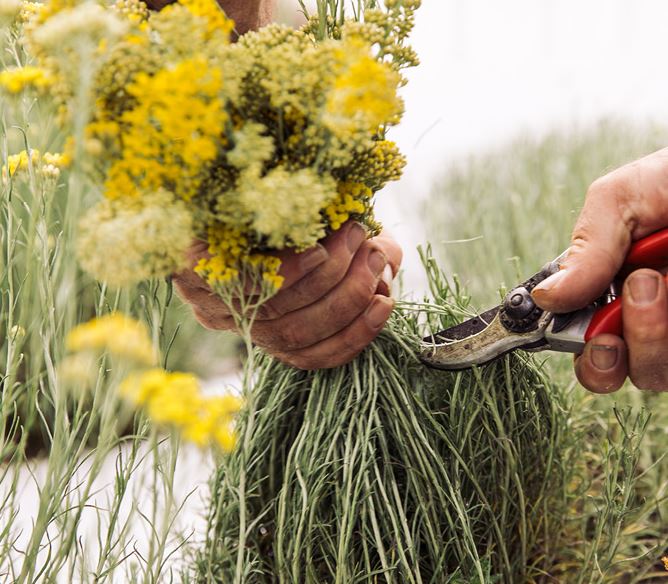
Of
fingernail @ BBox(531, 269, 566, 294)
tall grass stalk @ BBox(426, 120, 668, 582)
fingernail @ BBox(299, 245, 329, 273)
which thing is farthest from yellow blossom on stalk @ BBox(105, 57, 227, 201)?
tall grass stalk @ BBox(426, 120, 668, 582)

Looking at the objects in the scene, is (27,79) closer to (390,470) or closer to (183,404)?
(183,404)

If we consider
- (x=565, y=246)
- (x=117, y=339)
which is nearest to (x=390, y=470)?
(x=117, y=339)

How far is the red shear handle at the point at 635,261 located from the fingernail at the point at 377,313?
0.77ft

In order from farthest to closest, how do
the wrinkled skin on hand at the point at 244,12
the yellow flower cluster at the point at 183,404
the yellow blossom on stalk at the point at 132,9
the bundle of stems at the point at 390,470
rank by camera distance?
1. the wrinkled skin on hand at the point at 244,12
2. the bundle of stems at the point at 390,470
3. the yellow blossom on stalk at the point at 132,9
4. the yellow flower cluster at the point at 183,404

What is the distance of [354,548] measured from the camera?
35.5 inches

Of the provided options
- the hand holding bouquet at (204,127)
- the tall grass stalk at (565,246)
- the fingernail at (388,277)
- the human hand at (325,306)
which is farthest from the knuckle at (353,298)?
the tall grass stalk at (565,246)

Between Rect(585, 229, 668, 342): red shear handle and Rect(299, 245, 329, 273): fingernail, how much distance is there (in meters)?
0.34

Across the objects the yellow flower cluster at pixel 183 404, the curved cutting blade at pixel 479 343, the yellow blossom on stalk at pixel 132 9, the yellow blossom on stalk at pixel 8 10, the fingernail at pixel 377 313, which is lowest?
the yellow flower cluster at pixel 183 404

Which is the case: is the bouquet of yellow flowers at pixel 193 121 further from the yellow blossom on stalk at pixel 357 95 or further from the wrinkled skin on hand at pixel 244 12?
the wrinkled skin on hand at pixel 244 12

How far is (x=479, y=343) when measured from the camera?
0.87 meters

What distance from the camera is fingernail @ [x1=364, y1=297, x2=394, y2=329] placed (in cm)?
86

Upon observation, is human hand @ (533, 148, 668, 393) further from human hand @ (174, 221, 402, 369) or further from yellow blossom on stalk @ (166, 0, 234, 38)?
yellow blossom on stalk @ (166, 0, 234, 38)

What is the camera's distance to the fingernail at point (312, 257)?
739 millimetres

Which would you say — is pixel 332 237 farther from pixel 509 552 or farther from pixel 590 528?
pixel 590 528
